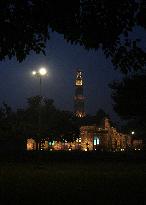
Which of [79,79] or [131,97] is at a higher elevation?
[79,79]

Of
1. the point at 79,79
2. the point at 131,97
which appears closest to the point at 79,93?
the point at 79,79

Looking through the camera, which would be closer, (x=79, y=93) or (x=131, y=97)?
(x=131, y=97)

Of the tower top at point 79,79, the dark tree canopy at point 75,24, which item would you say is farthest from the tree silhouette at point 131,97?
the tower top at point 79,79

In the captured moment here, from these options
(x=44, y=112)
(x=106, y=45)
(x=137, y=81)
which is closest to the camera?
(x=106, y=45)

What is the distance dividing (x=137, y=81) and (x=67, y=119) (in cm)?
3462

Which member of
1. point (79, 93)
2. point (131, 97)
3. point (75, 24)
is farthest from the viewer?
point (79, 93)

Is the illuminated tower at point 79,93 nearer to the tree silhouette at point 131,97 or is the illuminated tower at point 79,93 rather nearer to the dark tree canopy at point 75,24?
the tree silhouette at point 131,97

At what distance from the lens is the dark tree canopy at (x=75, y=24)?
38.3ft

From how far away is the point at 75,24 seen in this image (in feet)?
39.8

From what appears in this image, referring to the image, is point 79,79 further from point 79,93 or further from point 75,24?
point 75,24

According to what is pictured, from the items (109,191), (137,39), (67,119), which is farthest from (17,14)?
(67,119)

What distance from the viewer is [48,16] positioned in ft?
38.4

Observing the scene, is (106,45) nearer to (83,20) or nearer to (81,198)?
(83,20)

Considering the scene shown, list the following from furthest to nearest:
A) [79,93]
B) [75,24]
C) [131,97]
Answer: [79,93]
[131,97]
[75,24]
